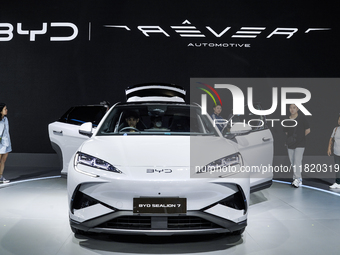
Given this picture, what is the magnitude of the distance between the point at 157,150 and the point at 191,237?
36.7 inches

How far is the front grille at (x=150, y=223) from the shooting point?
242 cm

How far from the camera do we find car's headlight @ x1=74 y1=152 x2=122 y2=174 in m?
2.51

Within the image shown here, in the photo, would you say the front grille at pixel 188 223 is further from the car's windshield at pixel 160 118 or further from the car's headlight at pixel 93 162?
the car's windshield at pixel 160 118

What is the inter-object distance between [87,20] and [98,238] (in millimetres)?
6450

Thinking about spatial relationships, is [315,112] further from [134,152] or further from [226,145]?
[134,152]

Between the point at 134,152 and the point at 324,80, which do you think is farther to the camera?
the point at 324,80

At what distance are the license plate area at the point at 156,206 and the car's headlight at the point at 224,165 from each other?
31 cm

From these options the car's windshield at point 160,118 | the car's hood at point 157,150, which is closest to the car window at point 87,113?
the car's windshield at point 160,118

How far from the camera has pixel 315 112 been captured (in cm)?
789

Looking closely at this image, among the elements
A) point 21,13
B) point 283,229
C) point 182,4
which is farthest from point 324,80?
point 21,13

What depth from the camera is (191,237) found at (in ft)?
9.78

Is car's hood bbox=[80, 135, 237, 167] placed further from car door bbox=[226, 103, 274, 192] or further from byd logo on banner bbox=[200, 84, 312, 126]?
byd logo on banner bbox=[200, 84, 312, 126]

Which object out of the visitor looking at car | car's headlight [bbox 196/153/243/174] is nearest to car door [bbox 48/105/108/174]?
the visitor looking at car

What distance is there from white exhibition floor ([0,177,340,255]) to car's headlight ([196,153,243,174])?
70cm
